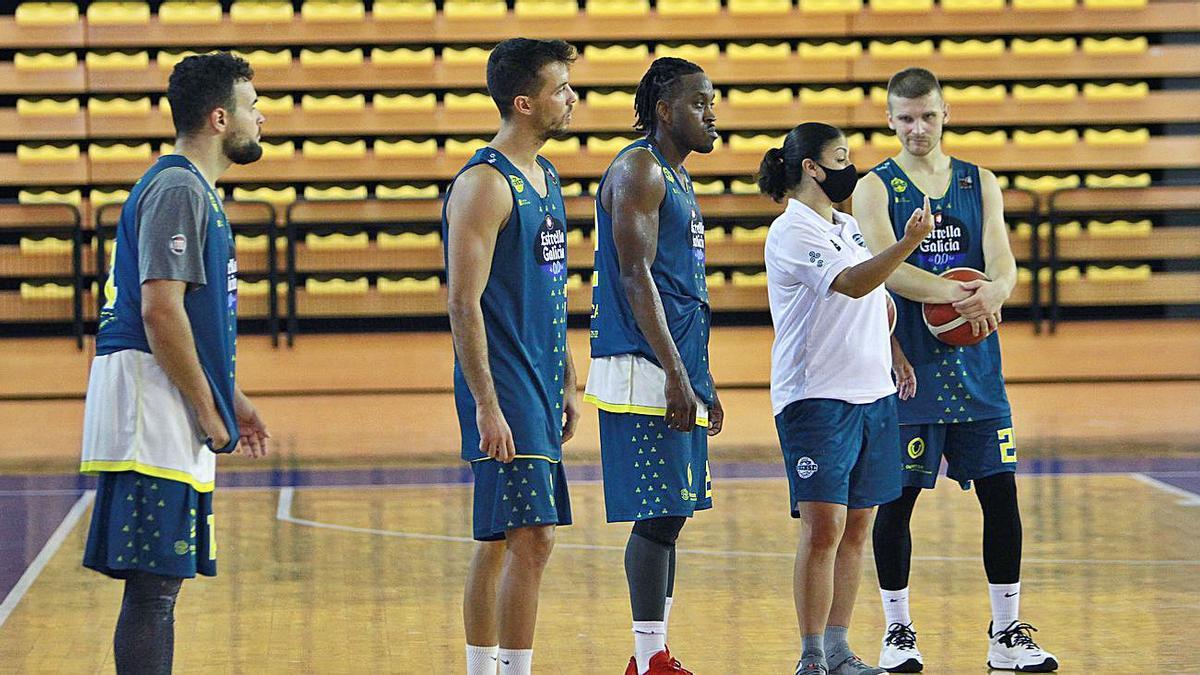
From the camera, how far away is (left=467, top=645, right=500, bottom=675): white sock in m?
3.53

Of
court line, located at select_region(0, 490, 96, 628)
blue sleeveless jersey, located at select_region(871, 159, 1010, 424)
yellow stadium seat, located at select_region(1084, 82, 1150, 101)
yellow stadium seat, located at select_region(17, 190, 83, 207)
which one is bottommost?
court line, located at select_region(0, 490, 96, 628)

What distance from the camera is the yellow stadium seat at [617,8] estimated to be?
40.8ft

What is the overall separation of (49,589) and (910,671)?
2693mm

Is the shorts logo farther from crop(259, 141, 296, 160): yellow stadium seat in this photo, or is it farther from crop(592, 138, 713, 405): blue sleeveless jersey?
crop(259, 141, 296, 160): yellow stadium seat

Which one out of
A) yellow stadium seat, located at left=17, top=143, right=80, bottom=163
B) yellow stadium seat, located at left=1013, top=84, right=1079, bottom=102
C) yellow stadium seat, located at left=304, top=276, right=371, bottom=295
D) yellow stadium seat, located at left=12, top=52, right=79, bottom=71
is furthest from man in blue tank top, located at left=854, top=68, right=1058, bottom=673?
yellow stadium seat, located at left=12, top=52, right=79, bottom=71

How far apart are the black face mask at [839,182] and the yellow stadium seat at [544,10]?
8750 mm

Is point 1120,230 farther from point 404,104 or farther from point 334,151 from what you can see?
point 334,151

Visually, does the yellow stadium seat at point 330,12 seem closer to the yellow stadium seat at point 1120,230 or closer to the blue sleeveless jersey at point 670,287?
the yellow stadium seat at point 1120,230

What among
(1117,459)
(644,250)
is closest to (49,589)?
(644,250)

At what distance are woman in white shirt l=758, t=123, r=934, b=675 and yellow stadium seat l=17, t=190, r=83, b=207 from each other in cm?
888

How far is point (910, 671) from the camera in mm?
4086

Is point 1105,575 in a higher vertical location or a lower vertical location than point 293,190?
lower

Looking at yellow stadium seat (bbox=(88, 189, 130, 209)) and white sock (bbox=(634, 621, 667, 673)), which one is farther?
yellow stadium seat (bbox=(88, 189, 130, 209))

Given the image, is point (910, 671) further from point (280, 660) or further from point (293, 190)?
point (293, 190)
